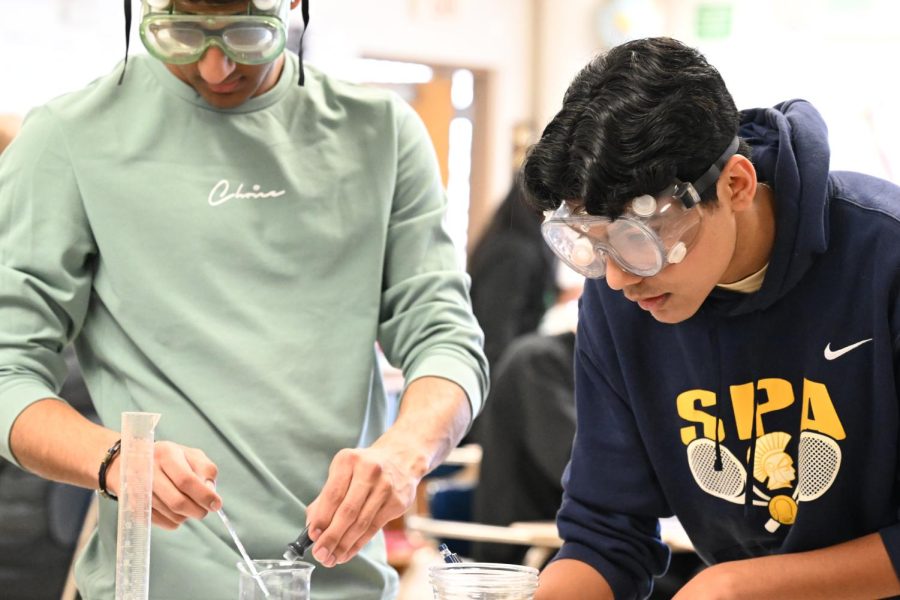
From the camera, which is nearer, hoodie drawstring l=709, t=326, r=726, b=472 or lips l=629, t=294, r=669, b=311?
lips l=629, t=294, r=669, b=311

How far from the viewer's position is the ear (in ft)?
5.10

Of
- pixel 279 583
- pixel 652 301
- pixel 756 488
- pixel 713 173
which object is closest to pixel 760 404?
pixel 756 488

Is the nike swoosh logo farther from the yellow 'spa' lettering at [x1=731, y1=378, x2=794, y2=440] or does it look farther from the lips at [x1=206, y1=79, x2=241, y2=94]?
the lips at [x1=206, y1=79, x2=241, y2=94]

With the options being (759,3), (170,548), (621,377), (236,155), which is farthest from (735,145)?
(759,3)

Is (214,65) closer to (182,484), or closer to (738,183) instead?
(182,484)

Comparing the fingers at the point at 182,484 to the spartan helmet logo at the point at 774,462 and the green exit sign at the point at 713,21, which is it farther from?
the green exit sign at the point at 713,21

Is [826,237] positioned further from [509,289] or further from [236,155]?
[509,289]

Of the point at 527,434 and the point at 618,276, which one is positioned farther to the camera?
the point at 527,434

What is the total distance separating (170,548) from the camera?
1.71 m

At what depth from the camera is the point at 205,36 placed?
1698 mm

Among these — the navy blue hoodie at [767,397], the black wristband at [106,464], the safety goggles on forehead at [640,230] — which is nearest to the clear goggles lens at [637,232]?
the safety goggles on forehead at [640,230]

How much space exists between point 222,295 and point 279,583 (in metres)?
0.51

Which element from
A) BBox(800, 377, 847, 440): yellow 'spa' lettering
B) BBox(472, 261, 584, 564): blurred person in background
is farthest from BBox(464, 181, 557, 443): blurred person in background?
BBox(800, 377, 847, 440): yellow 'spa' lettering

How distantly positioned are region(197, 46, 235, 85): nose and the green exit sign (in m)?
6.69
